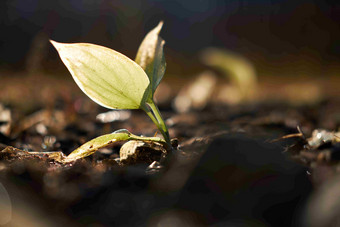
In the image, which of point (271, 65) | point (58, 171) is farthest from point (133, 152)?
point (271, 65)

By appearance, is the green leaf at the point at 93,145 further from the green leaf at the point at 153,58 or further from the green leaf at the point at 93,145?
the green leaf at the point at 153,58

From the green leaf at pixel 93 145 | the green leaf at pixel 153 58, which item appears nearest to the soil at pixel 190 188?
the green leaf at pixel 93 145

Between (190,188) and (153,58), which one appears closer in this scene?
(190,188)

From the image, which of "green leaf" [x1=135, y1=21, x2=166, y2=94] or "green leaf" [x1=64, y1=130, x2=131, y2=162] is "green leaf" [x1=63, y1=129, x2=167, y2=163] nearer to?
"green leaf" [x1=64, y1=130, x2=131, y2=162]

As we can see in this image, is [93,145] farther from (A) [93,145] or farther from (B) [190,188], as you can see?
(B) [190,188]

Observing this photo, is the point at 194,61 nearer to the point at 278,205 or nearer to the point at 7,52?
the point at 7,52

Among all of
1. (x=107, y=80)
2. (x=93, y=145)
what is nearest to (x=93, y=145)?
(x=93, y=145)
